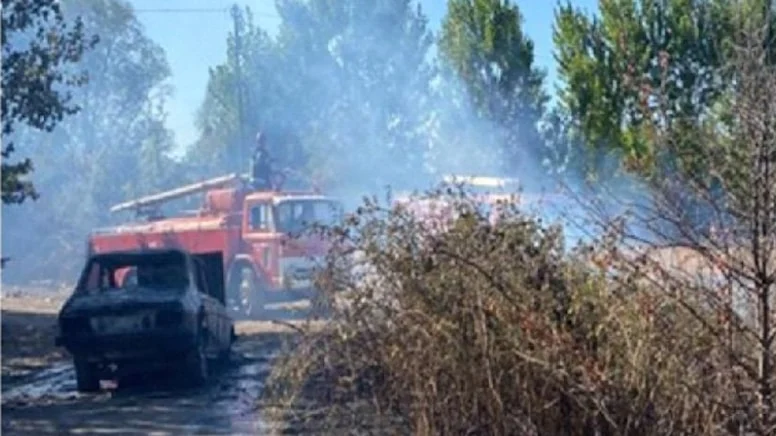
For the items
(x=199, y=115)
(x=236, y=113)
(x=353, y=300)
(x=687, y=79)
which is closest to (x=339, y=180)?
(x=236, y=113)

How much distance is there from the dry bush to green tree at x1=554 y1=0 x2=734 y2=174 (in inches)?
59.6

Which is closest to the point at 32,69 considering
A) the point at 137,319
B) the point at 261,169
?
the point at 137,319

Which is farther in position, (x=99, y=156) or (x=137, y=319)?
(x=99, y=156)

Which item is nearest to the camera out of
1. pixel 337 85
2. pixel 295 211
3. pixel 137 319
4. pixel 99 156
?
pixel 137 319

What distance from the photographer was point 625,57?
864 cm

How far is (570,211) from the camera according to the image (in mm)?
6914

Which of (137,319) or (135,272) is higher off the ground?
(135,272)

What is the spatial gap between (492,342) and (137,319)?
305 inches

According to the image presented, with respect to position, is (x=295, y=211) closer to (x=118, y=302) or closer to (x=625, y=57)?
(x=118, y=302)

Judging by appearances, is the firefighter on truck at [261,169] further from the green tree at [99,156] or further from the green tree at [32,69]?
the green tree at [99,156]

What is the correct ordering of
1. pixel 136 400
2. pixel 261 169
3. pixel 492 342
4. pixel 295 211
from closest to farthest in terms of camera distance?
pixel 492 342
pixel 136 400
pixel 295 211
pixel 261 169

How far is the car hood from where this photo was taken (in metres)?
13.7

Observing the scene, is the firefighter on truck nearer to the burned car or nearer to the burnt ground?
the burnt ground

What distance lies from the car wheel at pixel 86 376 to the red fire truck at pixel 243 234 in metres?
8.77
